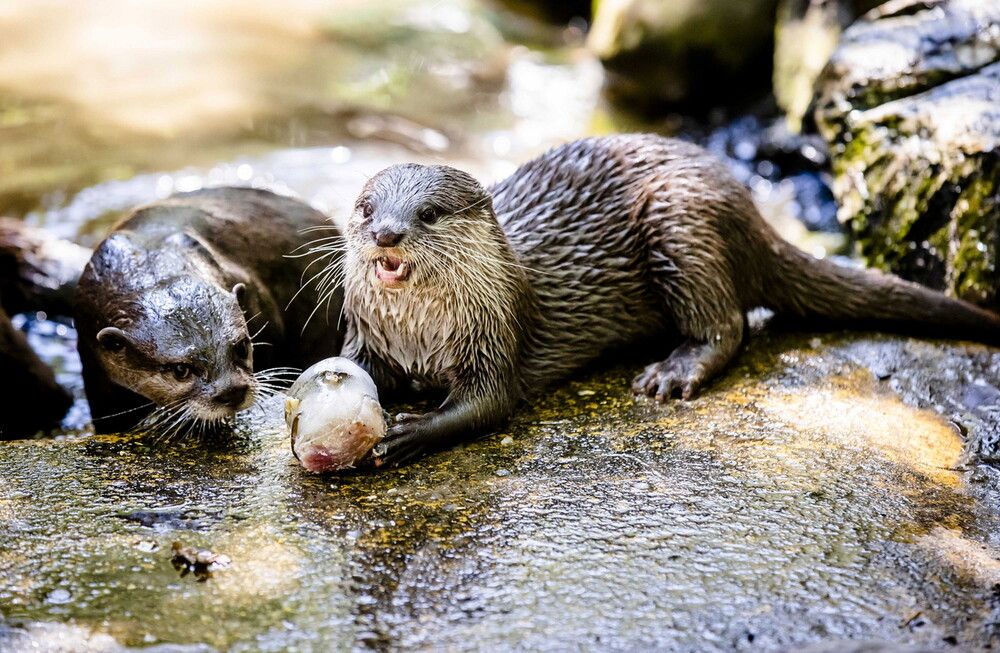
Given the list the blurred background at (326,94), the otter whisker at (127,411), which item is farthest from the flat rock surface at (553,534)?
the blurred background at (326,94)

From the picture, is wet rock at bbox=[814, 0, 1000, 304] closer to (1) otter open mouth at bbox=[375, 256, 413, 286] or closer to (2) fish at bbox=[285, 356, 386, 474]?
→ (1) otter open mouth at bbox=[375, 256, 413, 286]

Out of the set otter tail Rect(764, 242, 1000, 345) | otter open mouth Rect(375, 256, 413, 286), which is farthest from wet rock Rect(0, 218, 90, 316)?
otter tail Rect(764, 242, 1000, 345)

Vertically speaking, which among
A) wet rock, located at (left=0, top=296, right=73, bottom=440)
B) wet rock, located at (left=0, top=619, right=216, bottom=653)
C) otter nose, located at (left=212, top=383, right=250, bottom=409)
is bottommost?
wet rock, located at (left=0, top=296, right=73, bottom=440)

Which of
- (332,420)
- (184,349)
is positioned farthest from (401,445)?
(184,349)

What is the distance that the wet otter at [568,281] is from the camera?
2.91 meters

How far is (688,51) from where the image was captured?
7.08 m

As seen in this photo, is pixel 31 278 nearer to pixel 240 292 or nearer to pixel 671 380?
pixel 240 292

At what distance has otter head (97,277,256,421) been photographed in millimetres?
2951

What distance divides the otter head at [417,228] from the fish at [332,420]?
1.19 feet

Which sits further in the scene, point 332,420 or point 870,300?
point 870,300

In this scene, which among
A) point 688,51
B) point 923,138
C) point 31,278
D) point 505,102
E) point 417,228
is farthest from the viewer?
point 505,102

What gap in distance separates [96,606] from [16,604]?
166 millimetres

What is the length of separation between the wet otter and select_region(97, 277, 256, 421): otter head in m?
0.38

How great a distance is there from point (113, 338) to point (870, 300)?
2.59 m
